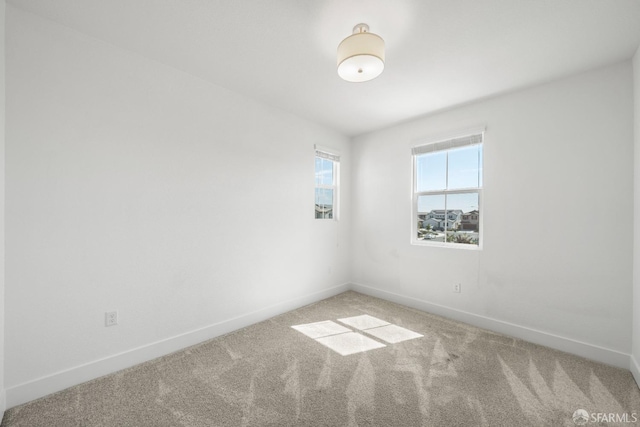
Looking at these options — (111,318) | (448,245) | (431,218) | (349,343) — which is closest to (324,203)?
(431,218)

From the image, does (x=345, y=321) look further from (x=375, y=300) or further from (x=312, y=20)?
(x=312, y=20)

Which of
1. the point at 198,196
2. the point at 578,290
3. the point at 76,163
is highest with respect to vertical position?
the point at 76,163

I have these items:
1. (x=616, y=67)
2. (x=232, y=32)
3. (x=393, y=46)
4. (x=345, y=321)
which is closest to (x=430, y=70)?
(x=393, y=46)

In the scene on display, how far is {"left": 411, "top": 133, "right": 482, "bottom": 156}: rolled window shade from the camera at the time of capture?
3105mm

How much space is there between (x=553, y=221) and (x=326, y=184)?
278cm

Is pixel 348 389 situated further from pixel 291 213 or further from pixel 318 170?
pixel 318 170

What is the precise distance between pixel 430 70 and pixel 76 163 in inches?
122

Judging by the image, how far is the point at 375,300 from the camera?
3916 millimetres

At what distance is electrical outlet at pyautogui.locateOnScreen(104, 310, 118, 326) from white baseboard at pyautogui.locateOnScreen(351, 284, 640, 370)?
3290 millimetres

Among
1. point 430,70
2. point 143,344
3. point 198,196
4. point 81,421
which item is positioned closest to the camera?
point 81,421

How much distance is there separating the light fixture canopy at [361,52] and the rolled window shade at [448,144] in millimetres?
1831

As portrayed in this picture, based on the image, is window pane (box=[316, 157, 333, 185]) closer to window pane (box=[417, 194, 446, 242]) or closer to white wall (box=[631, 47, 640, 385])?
window pane (box=[417, 194, 446, 242])

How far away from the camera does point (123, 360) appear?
2141mm

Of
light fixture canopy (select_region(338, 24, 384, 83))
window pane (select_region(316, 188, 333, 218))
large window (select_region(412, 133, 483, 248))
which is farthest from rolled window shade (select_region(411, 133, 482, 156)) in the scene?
light fixture canopy (select_region(338, 24, 384, 83))
